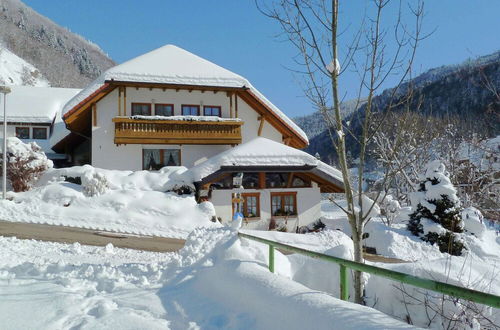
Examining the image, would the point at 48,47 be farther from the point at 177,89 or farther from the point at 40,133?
the point at 177,89

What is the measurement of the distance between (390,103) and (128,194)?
14.6 meters

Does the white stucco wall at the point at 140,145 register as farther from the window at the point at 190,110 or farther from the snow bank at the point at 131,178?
the snow bank at the point at 131,178

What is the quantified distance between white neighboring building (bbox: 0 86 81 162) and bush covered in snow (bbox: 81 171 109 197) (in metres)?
8.39

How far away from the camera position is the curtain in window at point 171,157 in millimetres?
22453

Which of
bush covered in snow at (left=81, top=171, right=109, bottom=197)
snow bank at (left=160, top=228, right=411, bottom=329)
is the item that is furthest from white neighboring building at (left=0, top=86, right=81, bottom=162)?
snow bank at (left=160, top=228, right=411, bottom=329)

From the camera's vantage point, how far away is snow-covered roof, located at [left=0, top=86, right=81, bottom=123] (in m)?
28.6

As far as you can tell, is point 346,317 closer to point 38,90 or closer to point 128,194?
point 128,194

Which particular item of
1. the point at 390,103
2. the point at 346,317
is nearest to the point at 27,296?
the point at 346,317

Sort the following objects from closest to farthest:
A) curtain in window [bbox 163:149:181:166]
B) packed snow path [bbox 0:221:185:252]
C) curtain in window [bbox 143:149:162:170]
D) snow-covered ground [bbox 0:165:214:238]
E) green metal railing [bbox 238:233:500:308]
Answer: green metal railing [bbox 238:233:500:308], packed snow path [bbox 0:221:185:252], snow-covered ground [bbox 0:165:214:238], curtain in window [bbox 143:149:162:170], curtain in window [bbox 163:149:181:166]

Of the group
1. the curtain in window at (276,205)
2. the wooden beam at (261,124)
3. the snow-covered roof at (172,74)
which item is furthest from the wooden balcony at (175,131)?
the curtain in window at (276,205)

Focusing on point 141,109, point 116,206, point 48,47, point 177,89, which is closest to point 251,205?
point 116,206

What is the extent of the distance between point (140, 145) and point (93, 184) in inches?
176

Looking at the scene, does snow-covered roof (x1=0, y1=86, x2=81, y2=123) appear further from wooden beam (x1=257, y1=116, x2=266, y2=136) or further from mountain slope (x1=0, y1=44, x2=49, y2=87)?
mountain slope (x1=0, y1=44, x2=49, y2=87)

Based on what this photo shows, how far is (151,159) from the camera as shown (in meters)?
22.2
